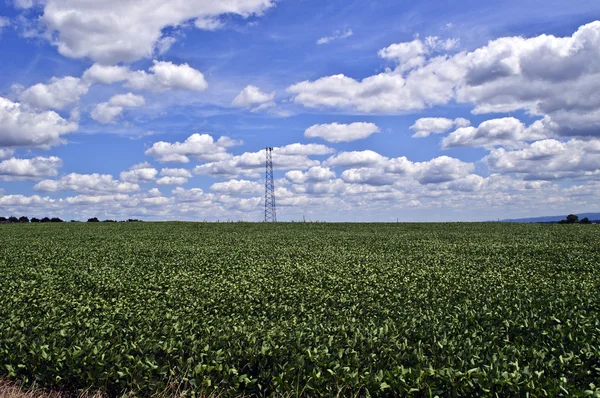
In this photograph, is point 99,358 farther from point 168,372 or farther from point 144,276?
point 144,276

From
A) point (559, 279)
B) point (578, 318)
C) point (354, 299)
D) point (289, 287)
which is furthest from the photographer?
point (559, 279)

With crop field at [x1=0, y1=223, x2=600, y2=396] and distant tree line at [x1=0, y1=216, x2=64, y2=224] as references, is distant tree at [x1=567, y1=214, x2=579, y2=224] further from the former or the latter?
distant tree line at [x1=0, y1=216, x2=64, y2=224]

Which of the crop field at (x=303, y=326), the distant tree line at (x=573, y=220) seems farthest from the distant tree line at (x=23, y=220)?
the distant tree line at (x=573, y=220)

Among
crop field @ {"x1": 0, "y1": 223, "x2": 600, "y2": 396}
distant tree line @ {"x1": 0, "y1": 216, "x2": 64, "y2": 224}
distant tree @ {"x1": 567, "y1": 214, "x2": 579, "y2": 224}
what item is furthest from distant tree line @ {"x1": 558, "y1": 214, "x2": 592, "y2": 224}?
distant tree line @ {"x1": 0, "y1": 216, "x2": 64, "y2": 224}

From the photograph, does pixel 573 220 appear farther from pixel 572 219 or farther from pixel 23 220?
pixel 23 220

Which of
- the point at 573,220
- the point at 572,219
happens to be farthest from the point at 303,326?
the point at 572,219

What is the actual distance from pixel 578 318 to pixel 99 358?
405 inches

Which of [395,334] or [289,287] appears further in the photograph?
[289,287]

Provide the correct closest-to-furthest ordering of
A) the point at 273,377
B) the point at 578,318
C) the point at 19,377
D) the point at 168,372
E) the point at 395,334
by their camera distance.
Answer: the point at 273,377
the point at 168,372
the point at 19,377
the point at 395,334
the point at 578,318

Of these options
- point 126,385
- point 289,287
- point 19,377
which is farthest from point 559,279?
point 19,377

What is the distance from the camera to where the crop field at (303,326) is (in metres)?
7.70

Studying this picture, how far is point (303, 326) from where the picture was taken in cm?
1099

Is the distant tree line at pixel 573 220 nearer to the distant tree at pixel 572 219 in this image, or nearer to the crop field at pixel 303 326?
the distant tree at pixel 572 219

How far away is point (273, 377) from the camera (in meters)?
7.63
